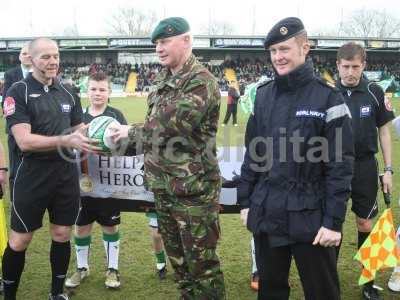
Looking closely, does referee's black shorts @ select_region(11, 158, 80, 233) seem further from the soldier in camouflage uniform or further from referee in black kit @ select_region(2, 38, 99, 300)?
the soldier in camouflage uniform

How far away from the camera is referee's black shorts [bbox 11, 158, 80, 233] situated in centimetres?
359

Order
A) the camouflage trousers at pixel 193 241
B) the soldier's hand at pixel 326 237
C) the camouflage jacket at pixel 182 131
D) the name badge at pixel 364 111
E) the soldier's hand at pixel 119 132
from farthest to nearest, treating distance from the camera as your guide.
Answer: the name badge at pixel 364 111
the soldier's hand at pixel 119 132
the camouflage trousers at pixel 193 241
the camouflage jacket at pixel 182 131
the soldier's hand at pixel 326 237

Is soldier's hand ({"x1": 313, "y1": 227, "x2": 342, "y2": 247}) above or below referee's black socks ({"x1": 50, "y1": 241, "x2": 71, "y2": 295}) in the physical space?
above

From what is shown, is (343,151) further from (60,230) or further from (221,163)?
(60,230)

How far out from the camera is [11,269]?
12.4 feet

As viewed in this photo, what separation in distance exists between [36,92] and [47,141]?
0.43 meters

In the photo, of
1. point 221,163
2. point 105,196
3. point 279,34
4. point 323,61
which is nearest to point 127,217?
point 105,196

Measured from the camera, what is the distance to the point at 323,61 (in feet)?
168

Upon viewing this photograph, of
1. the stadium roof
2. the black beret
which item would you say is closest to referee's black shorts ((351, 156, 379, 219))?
the black beret

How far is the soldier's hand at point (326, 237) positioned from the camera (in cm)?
261

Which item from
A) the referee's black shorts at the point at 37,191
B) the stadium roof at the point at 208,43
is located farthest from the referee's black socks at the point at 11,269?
the stadium roof at the point at 208,43

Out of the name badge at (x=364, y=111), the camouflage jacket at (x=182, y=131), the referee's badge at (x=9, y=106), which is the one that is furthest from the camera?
the name badge at (x=364, y=111)

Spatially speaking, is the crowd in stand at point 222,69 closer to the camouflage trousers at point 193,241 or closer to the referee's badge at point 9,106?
the referee's badge at point 9,106

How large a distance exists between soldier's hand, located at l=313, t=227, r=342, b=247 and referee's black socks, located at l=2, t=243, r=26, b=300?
8.06 feet
